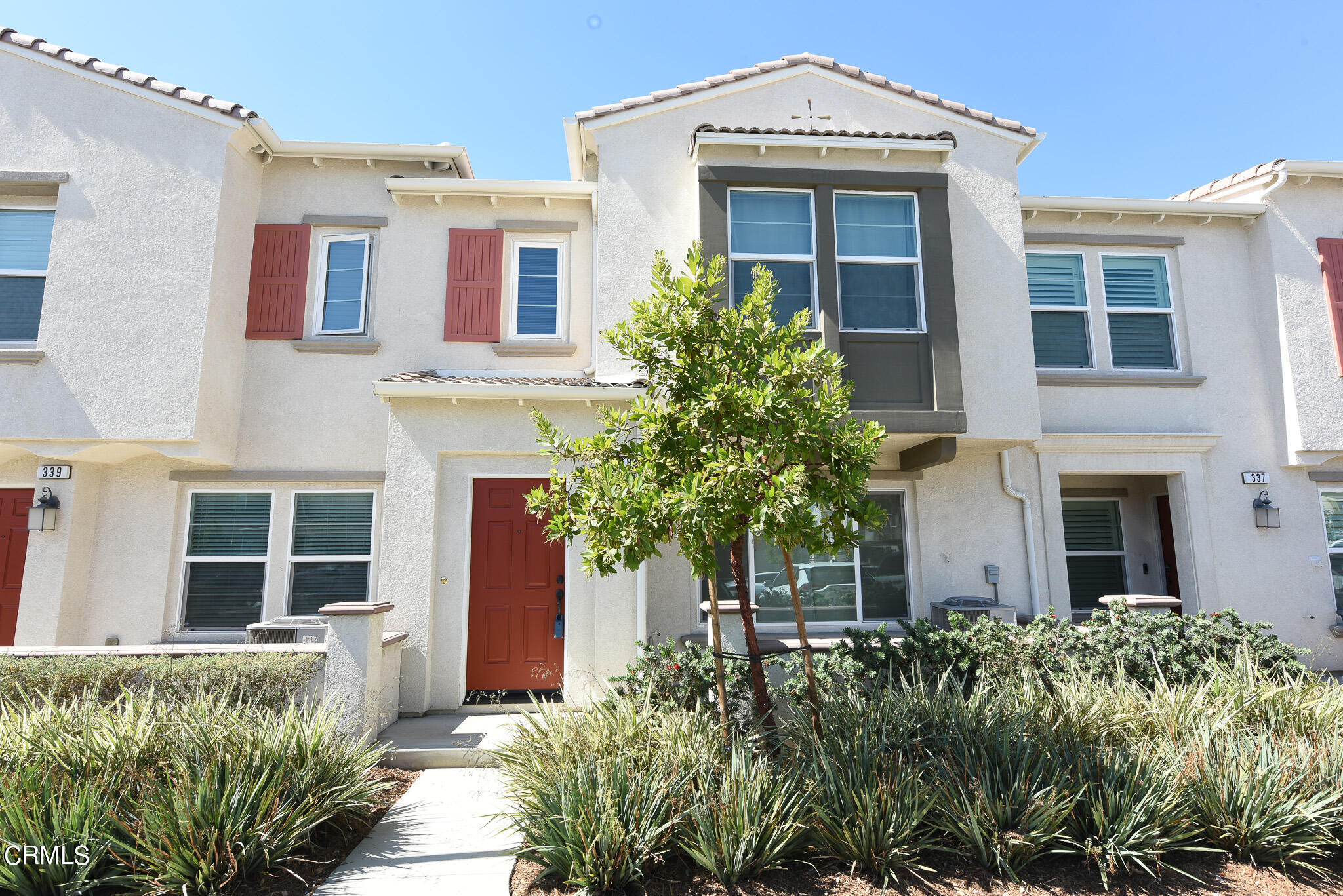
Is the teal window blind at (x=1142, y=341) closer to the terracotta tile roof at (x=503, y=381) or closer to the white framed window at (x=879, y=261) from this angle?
the white framed window at (x=879, y=261)

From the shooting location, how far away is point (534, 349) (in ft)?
30.8

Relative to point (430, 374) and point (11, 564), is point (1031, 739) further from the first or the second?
point (11, 564)

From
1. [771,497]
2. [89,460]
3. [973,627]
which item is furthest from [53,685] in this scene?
[973,627]

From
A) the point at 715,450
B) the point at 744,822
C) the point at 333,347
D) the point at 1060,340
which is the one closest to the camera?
the point at 744,822

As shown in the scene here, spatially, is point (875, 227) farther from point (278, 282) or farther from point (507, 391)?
point (278, 282)

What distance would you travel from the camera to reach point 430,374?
869 centimetres

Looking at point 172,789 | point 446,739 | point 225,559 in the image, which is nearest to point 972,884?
point 446,739

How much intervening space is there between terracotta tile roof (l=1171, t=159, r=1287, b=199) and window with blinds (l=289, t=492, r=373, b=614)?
1300cm

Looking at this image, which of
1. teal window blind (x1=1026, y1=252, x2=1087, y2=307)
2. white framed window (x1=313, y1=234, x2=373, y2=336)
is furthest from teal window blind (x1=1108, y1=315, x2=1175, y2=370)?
white framed window (x1=313, y1=234, x2=373, y2=336)

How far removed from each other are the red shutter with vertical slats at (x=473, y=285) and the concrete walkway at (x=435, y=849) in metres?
5.66

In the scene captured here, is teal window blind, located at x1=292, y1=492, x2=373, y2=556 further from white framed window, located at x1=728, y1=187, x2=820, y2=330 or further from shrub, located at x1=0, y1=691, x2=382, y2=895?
white framed window, located at x1=728, y1=187, x2=820, y2=330

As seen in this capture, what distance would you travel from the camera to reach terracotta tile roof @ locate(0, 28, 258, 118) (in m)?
8.68

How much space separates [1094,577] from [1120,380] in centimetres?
318

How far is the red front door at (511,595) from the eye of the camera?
7973 mm
